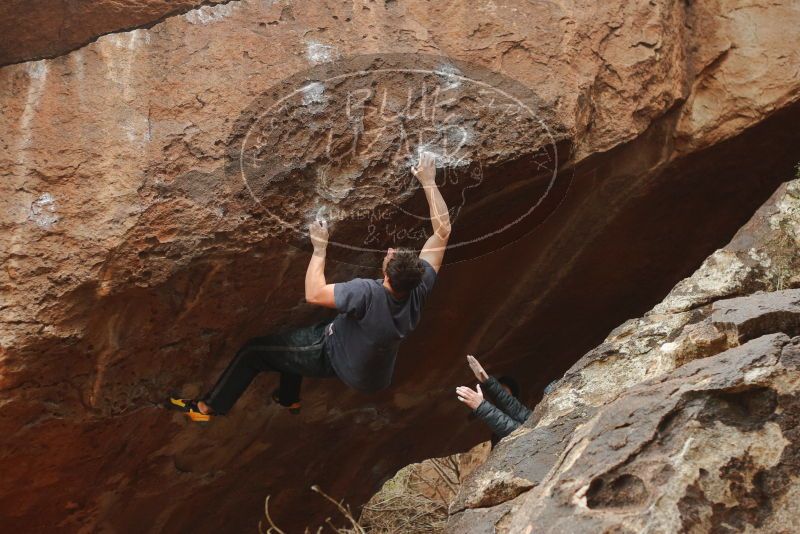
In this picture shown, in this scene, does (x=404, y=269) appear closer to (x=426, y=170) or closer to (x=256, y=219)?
(x=426, y=170)

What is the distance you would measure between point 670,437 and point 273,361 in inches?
71.2

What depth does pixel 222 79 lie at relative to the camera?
3828 millimetres

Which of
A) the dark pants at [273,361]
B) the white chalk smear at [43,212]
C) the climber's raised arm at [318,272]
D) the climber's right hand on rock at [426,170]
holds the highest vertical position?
the climber's right hand on rock at [426,170]

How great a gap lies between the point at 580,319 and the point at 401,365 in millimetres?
997

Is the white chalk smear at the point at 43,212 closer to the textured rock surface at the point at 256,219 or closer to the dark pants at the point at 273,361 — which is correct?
the textured rock surface at the point at 256,219

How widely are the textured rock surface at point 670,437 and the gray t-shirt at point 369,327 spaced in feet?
1.92

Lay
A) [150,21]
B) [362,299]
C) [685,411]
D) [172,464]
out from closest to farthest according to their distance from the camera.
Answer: [685,411] → [362,299] → [150,21] → [172,464]

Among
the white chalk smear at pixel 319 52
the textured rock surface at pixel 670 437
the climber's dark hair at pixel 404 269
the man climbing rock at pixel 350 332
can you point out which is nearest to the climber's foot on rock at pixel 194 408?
the man climbing rock at pixel 350 332

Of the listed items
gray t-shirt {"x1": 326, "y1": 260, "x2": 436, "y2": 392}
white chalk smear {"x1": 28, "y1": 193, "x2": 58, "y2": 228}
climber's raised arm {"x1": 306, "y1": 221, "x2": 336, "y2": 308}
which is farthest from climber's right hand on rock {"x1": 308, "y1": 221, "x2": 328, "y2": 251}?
white chalk smear {"x1": 28, "y1": 193, "x2": 58, "y2": 228}

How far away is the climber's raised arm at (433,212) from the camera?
3.85 m

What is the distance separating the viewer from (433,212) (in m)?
3.85

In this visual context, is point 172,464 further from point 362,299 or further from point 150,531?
point 362,299

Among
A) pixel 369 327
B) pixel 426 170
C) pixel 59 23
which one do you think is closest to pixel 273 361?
pixel 369 327

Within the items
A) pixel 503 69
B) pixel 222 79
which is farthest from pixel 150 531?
pixel 503 69
